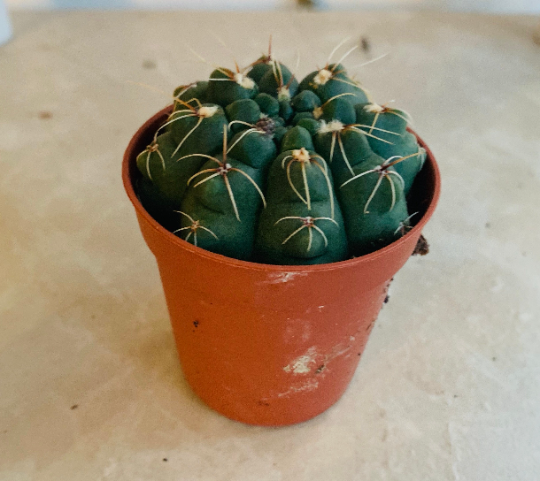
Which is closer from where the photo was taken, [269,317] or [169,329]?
[269,317]

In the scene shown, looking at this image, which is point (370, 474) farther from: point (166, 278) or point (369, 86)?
point (369, 86)

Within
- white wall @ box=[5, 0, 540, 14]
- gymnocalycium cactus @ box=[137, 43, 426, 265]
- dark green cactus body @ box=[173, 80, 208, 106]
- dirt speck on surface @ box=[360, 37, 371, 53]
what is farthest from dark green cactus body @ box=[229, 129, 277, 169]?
white wall @ box=[5, 0, 540, 14]

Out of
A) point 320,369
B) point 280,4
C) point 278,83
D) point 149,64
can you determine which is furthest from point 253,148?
point 280,4

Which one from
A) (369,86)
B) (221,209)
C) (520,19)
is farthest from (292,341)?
(520,19)

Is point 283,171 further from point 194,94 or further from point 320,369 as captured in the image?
point 320,369

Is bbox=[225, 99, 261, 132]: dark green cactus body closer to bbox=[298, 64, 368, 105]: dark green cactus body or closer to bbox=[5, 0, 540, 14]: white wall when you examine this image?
bbox=[298, 64, 368, 105]: dark green cactus body

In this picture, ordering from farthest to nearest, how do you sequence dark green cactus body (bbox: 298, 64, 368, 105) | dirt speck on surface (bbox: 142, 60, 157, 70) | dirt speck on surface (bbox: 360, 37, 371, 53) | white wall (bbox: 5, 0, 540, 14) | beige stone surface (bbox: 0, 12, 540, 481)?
white wall (bbox: 5, 0, 540, 14)
dirt speck on surface (bbox: 360, 37, 371, 53)
dirt speck on surface (bbox: 142, 60, 157, 70)
beige stone surface (bbox: 0, 12, 540, 481)
dark green cactus body (bbox: 298, 64, 368, 105)

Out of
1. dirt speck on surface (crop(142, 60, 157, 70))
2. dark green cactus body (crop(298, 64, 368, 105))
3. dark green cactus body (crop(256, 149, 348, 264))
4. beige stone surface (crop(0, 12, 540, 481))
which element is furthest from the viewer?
dirt speck on surface (crop(142, 60, 157, 70))
